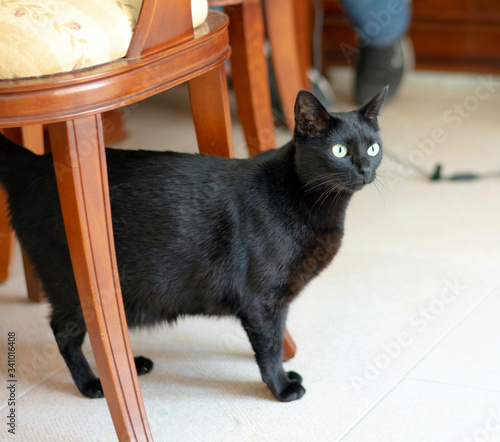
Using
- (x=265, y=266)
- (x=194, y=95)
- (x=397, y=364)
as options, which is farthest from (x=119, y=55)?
(x=397, y=364)

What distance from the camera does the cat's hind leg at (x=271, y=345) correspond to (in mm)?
1055

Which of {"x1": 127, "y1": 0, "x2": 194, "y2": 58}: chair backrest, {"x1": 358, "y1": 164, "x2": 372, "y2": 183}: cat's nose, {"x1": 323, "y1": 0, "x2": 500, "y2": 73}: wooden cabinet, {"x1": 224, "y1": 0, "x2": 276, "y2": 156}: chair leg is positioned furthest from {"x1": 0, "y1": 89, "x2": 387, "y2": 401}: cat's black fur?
{"x1": 323, "y1": 0, "x2": 500, "y2": 73}: wooden cabinet

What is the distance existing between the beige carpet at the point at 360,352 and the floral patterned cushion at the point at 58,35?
0.61 m

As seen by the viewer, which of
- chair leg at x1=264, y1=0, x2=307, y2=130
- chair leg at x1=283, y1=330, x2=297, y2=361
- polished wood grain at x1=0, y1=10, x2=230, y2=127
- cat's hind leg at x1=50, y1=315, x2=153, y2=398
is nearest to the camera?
polished wood grain at x1=0, y1=10, x2=230, y2=127

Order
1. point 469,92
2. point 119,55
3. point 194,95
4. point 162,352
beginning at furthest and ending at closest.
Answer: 1. point 469,92
2. point 162,352
3. point 194,95
4. point 119,55

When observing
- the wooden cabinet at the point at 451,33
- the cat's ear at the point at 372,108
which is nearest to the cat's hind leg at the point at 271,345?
the cat's ear at the point at 372,108

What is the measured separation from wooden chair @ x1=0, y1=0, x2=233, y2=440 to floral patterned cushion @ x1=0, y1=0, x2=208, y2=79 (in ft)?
0.04

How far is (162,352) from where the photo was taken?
1.27 meters

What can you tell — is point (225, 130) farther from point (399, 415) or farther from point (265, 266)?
point (399, 415)

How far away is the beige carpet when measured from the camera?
41.1 inches

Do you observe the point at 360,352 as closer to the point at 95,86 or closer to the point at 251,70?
the point at 251,70

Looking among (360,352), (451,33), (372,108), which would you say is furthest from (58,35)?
(451,33)

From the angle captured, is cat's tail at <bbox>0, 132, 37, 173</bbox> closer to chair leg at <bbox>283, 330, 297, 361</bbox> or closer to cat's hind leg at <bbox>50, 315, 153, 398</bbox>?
cat's hind leg at <bbox>50, 315, 153, 398</bbox>

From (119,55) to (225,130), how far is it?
33 cm
